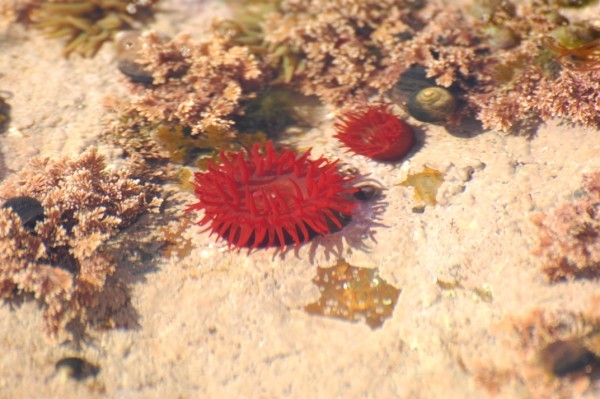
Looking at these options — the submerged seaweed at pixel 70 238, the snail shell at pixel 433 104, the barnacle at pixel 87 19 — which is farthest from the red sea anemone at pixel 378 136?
the barnacle at pixel 87 19

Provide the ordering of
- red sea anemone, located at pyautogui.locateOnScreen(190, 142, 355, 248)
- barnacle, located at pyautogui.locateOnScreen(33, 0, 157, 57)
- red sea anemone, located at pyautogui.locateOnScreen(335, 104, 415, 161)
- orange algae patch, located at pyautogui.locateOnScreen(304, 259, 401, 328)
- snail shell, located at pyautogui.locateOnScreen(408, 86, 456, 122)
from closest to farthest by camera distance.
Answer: orange algae patch, located at pyautogui.locateOnScreen(304, 259, 401, 328) → red sea anemone, located at pyautogui.locateOnScreen(190, 142, 355, 248) → red sea anemone, located at pyautogui.locateOnScreen(335, 104, 415, 161) → snail shell, located at pyautogui.locateOnScreen(408, 86, 456, 122) → barnacle, located at pyautogui.locateOnScreen(33, 0, 157, 57)

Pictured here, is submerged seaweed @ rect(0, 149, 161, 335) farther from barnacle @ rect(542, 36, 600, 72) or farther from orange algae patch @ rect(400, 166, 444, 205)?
barnacle @ rect(542, 36, 600, 72)

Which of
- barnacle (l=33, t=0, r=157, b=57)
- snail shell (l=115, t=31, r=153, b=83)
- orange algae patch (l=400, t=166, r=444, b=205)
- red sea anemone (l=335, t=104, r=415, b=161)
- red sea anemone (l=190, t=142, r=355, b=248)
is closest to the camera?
red sea anemone (l=190, t=142, r=355, b=248)

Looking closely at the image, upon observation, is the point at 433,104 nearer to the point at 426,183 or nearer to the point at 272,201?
the point at 426,183

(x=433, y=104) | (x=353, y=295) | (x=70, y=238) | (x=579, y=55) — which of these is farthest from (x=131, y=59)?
(x=579, y=55)

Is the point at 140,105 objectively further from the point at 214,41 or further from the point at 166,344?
the point at 166,344

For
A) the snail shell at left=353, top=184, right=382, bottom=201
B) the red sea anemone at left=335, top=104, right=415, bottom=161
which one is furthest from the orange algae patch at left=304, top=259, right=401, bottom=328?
the red sea anemone at left=335, top=104, right=415, bottom=161

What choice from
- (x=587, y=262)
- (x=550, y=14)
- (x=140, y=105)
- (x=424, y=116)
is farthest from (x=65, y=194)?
(x=550, y=14)
